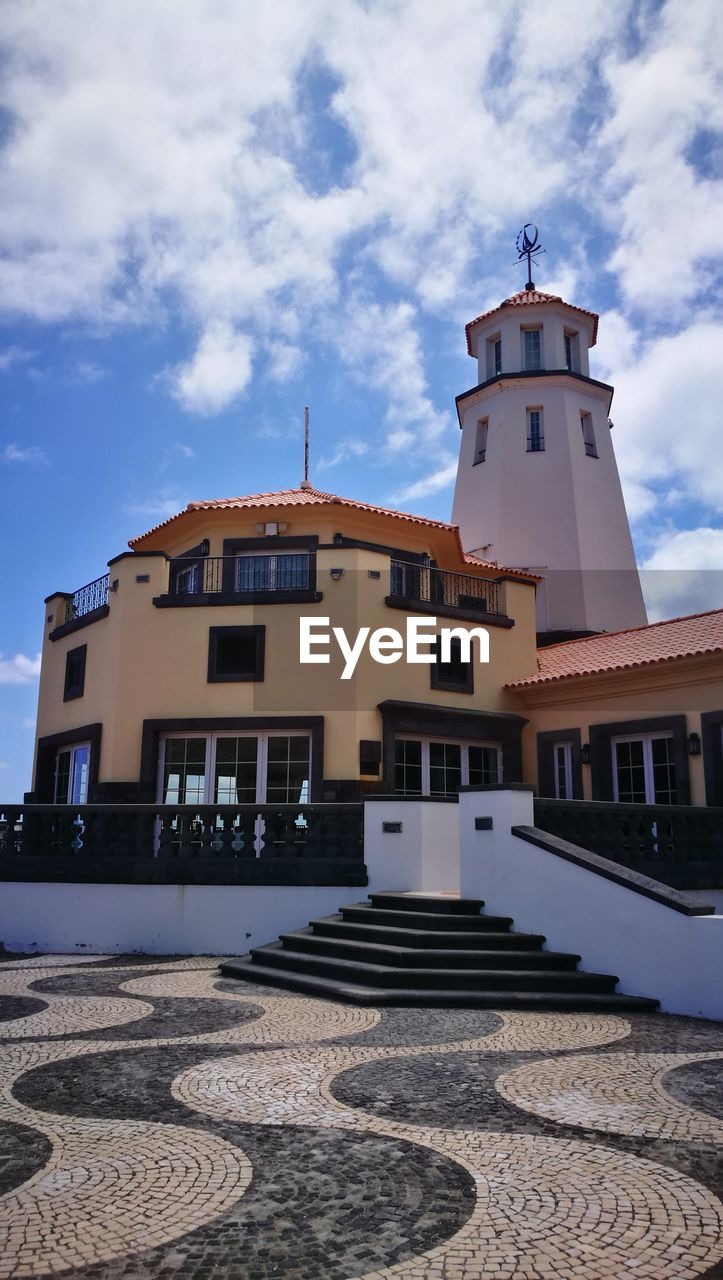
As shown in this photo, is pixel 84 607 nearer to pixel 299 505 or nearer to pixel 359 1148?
pixel 299 505

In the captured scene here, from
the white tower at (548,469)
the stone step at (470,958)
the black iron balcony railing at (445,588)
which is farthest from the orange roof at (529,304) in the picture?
the stone step at (470,958)

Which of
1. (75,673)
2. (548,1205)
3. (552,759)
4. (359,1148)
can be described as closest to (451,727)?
(552,759)

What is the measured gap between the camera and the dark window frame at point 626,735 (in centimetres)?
1565

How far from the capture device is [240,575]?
18391 mm

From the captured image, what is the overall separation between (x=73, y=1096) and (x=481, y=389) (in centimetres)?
2526

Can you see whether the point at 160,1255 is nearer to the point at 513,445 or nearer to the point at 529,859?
the point at 529,859

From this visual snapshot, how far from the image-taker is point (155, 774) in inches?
642

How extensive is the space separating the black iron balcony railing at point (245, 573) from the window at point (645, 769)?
22.2ft

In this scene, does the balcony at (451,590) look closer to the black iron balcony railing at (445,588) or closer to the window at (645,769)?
the black iron balcony railing at (445,588)

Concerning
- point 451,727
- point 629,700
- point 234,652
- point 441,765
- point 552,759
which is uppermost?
point 234,652

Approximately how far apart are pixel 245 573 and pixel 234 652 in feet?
7.56

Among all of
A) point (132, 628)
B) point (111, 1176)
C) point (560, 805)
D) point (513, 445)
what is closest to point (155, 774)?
point (132, 628)

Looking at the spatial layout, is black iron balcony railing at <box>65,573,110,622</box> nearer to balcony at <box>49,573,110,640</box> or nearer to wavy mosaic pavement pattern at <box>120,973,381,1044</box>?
balcony at <box>49,573,110,640</box>

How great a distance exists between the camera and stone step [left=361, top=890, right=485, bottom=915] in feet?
33.1
